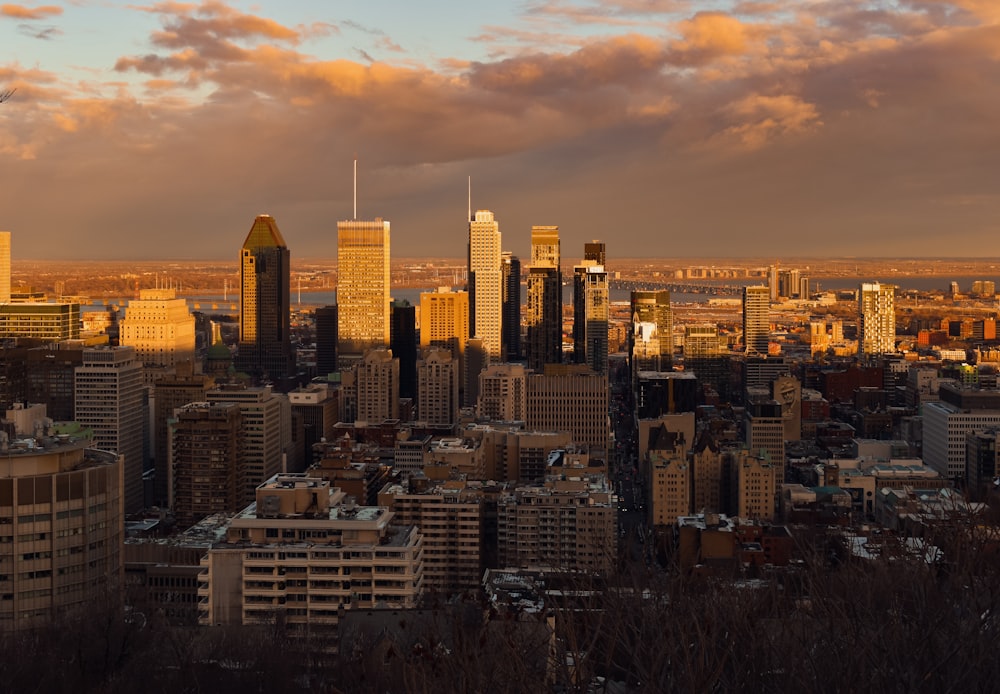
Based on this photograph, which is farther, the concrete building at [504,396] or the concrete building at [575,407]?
the concrete building at [504,396]

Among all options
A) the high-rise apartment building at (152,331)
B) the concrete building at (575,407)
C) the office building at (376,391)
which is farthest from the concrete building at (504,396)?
the high-rise apartment building at (152,331)

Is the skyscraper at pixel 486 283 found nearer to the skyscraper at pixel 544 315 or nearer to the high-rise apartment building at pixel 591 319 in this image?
the skyscraper at pixel 544 315

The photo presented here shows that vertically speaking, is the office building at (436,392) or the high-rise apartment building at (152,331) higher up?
the high-rise apartment building at (152,331)

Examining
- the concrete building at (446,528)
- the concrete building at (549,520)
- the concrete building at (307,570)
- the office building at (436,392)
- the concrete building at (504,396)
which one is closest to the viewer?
the concrete building at (307,570)

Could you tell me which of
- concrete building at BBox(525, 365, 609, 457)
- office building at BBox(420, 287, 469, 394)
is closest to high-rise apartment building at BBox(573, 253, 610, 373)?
office building at BBox(420, 287, 469, 394)

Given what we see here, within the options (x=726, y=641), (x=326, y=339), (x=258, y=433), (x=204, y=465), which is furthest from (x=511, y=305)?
(x=726, y=641)

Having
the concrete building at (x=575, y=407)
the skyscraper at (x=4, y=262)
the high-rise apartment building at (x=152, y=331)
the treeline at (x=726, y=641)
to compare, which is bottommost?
the concrete building at (x=575, y=407)

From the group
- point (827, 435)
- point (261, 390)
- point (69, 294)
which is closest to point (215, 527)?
point (261, 390)
